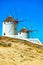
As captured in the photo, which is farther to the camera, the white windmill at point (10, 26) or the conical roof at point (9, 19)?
the conical roof at point (9, 19)

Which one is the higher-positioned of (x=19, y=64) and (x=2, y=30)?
(x=2, y=30)

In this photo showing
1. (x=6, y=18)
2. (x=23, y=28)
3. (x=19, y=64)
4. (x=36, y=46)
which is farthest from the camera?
→ (x=23, y=28)

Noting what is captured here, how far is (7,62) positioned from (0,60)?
68 cm

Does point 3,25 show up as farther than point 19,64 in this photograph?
Yes

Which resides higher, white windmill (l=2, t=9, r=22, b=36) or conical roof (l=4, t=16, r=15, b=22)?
conical roof (l=4, t=16, r=15, b=22)

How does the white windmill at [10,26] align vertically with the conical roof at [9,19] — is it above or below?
below

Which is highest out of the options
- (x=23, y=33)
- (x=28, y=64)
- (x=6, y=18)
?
(x=6, y=18)

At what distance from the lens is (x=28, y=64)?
1332 cm

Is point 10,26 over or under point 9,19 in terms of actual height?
under

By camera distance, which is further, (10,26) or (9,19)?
(9,19)

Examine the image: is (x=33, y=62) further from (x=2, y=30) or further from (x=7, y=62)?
(x=2, y=30)

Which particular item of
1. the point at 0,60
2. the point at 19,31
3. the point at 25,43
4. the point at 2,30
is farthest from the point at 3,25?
the point at 0,60

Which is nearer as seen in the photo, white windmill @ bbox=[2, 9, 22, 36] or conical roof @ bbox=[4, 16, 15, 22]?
white windmill @ bbox=[2, 9, 22, 36]

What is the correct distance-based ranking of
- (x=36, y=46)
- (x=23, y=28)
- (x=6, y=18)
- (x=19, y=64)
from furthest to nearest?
(x=23, y=28) → (x=6, y=18) → (x=36, y=46) → (x=19, y=64)
